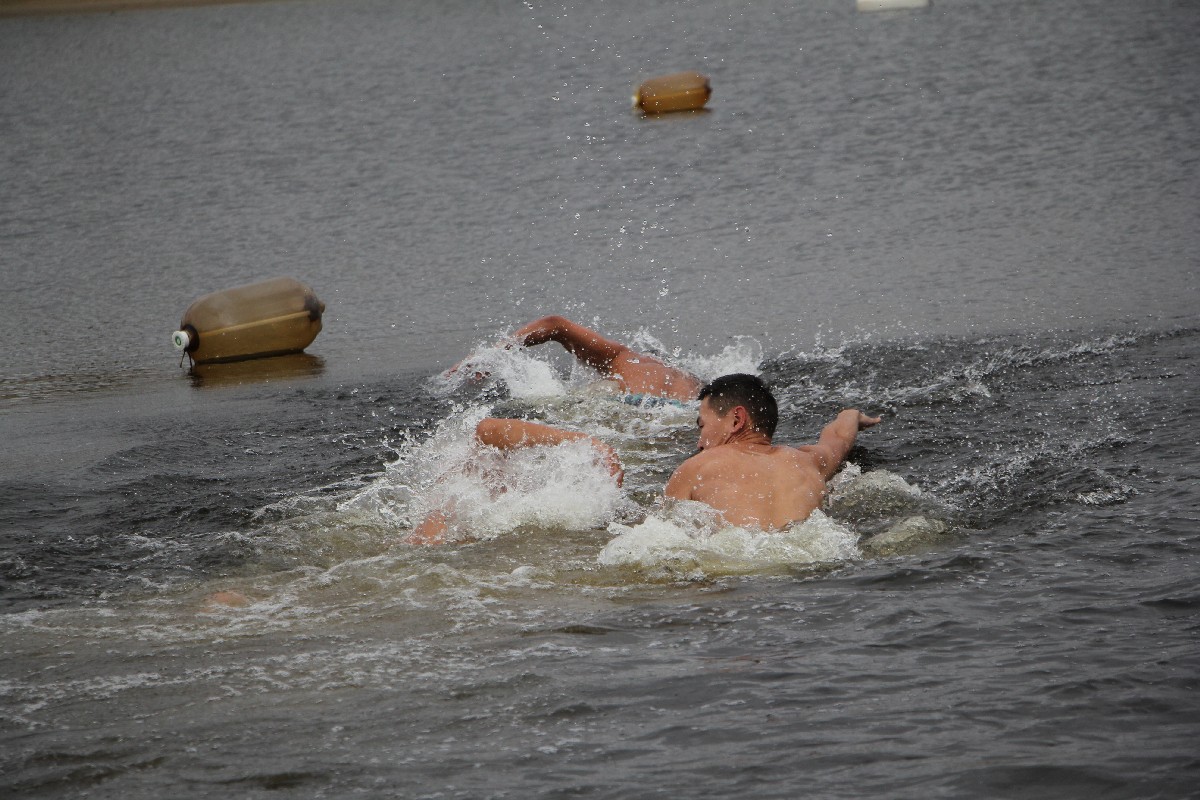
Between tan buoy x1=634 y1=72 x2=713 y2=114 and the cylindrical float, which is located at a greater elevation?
the cylindrical float

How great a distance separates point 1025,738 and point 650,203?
13441mm

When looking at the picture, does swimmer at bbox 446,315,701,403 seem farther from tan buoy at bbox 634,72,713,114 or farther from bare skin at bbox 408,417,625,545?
tan buoy at bbox 634,72,713,114

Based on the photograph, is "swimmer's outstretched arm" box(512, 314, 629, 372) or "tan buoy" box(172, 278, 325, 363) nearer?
"swimmer's outstretched arm" box(512, 314, 629, 372)

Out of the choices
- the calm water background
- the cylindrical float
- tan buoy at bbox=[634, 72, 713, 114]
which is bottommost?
the calm water background

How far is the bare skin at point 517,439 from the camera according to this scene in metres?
6.84

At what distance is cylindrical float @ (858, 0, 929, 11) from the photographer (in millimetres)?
37875

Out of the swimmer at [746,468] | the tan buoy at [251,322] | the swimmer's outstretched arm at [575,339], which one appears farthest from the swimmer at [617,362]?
the tan buoy at [251,322]

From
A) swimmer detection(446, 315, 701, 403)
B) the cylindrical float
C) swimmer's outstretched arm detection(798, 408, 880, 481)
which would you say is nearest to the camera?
swimmer's outstretched arm detection(798, 408, 880, 481)

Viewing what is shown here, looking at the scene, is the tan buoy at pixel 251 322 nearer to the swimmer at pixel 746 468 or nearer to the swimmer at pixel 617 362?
the swimmer at pixel 617 362

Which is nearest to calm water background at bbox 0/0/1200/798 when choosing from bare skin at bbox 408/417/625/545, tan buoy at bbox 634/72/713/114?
bare skin at bbox 408/417/625/545

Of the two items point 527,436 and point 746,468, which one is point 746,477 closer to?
point 746,468

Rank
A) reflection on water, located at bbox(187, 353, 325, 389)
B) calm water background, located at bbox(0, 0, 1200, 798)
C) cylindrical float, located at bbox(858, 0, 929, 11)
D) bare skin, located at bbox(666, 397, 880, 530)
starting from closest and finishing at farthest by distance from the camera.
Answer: calm water background, located at bbox(0, 0, 1200, 798), bare skin, located at bbox(666, 397, 880, 530), reflection on water, located at bbox(187, 353, 325, 389), cylindrical float, located at bbox(858, 0, 929, 11)

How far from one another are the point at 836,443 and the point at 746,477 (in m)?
1.12

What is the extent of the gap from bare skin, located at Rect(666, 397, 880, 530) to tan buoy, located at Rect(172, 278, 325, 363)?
20.4 ft
